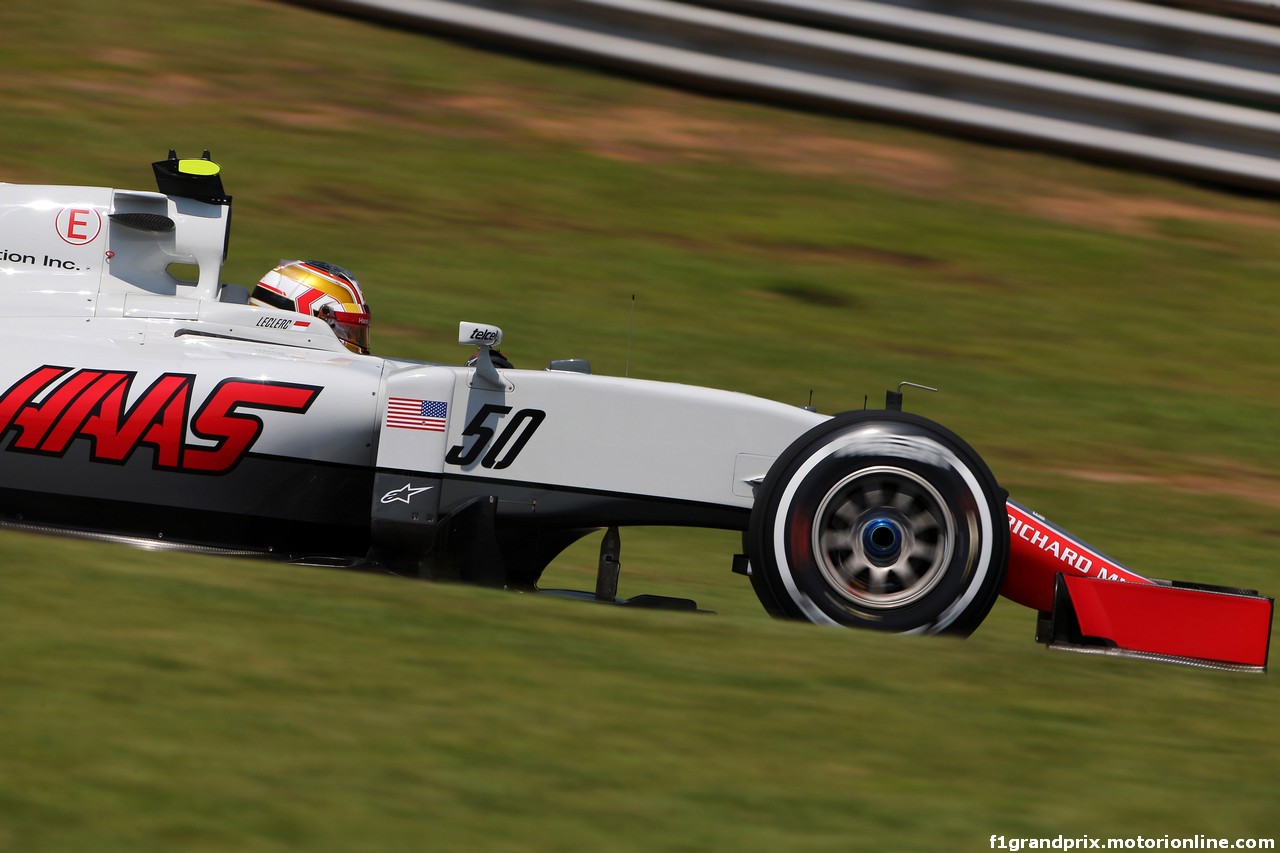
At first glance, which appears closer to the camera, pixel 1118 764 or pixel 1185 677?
pixel 1118 764

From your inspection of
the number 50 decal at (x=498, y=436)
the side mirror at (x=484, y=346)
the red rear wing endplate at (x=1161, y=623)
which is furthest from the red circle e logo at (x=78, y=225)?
the red rear wing endplate at (x=1161, y=623)

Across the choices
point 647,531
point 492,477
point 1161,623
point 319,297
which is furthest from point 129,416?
point 1161,623

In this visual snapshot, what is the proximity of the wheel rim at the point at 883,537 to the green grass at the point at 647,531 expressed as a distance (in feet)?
1.06

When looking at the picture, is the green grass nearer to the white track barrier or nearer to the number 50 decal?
the white track barrier

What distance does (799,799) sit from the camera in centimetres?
353

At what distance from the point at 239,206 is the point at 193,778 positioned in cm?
821

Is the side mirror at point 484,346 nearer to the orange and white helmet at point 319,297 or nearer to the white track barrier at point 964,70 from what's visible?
the orange and white helmet at point 319,297

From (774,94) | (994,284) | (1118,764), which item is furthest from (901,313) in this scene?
(1118,764)

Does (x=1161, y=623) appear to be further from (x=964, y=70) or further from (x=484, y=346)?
(x=964, y=70)

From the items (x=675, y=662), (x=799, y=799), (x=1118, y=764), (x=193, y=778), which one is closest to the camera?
(x=193, y=778)

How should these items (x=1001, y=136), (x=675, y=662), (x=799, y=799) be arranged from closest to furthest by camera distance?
(x=799, y=799)
(x=675, y=662)
(x=1001, y=136)

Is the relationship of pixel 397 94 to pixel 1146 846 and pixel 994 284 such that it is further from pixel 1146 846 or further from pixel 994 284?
pixel 1146 846

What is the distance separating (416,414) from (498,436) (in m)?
0.28

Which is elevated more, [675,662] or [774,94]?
[774,94]
